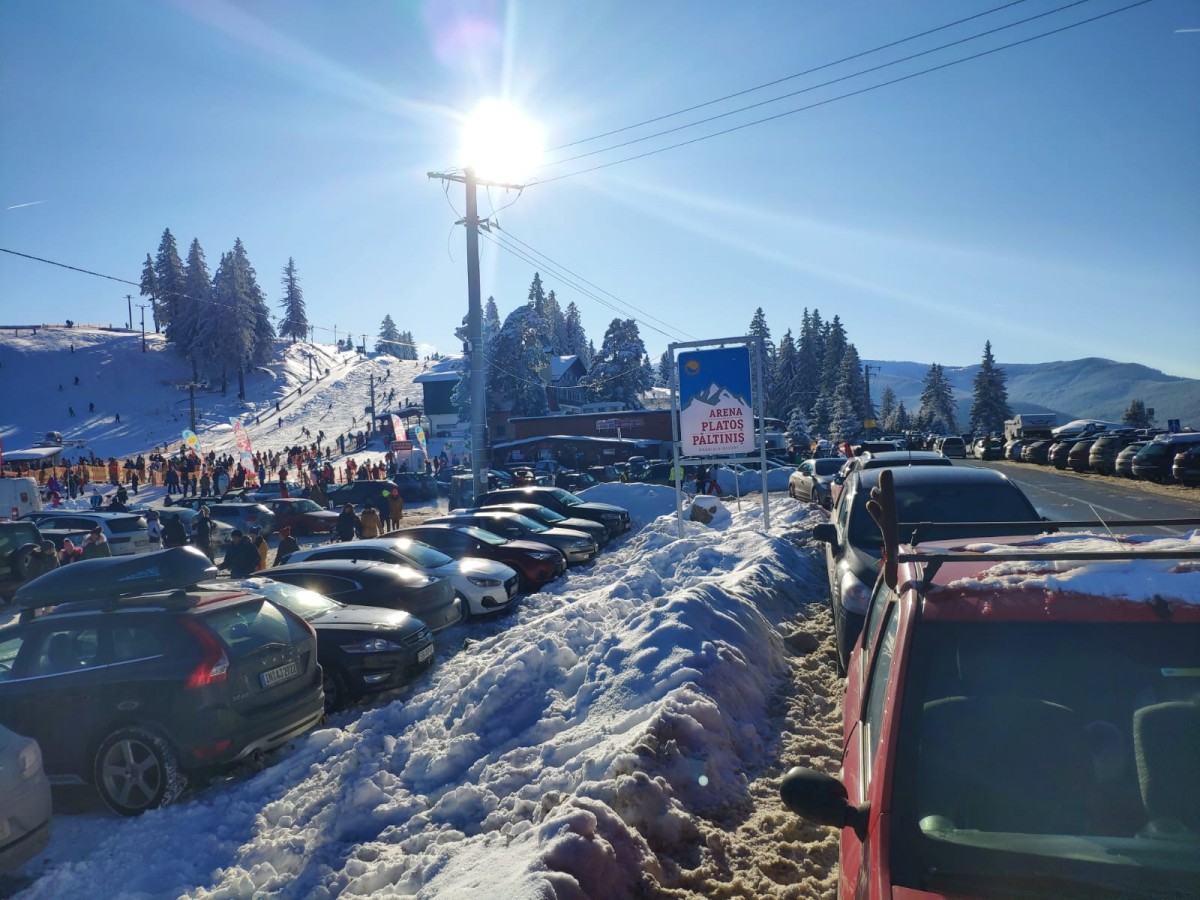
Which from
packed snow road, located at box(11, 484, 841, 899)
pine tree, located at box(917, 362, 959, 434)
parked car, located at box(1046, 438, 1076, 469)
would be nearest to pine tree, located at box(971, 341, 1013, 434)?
pine tree, located at box(917, 362, 959, 434)

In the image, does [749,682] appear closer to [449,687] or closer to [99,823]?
[449,687]

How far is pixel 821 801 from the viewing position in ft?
7.27

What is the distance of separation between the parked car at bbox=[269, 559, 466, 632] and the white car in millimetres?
801

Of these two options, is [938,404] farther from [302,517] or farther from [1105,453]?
[302,517]

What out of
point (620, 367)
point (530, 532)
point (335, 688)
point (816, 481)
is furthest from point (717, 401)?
point (620, 367)

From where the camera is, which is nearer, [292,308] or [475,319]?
[475,319]

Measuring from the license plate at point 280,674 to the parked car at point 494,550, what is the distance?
7008mm

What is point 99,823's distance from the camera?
18.5 feet

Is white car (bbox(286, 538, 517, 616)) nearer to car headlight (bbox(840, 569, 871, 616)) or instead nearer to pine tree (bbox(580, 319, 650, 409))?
car headlight (bbox(840, 569, 871, 616))

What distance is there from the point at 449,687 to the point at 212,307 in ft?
298

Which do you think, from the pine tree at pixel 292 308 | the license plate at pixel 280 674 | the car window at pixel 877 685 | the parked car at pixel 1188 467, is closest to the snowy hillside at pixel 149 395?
the pine tree at pixel 292 308

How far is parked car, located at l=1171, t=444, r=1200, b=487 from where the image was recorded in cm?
2327

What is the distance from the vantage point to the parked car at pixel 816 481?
23.3 m

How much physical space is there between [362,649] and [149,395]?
105 meters
